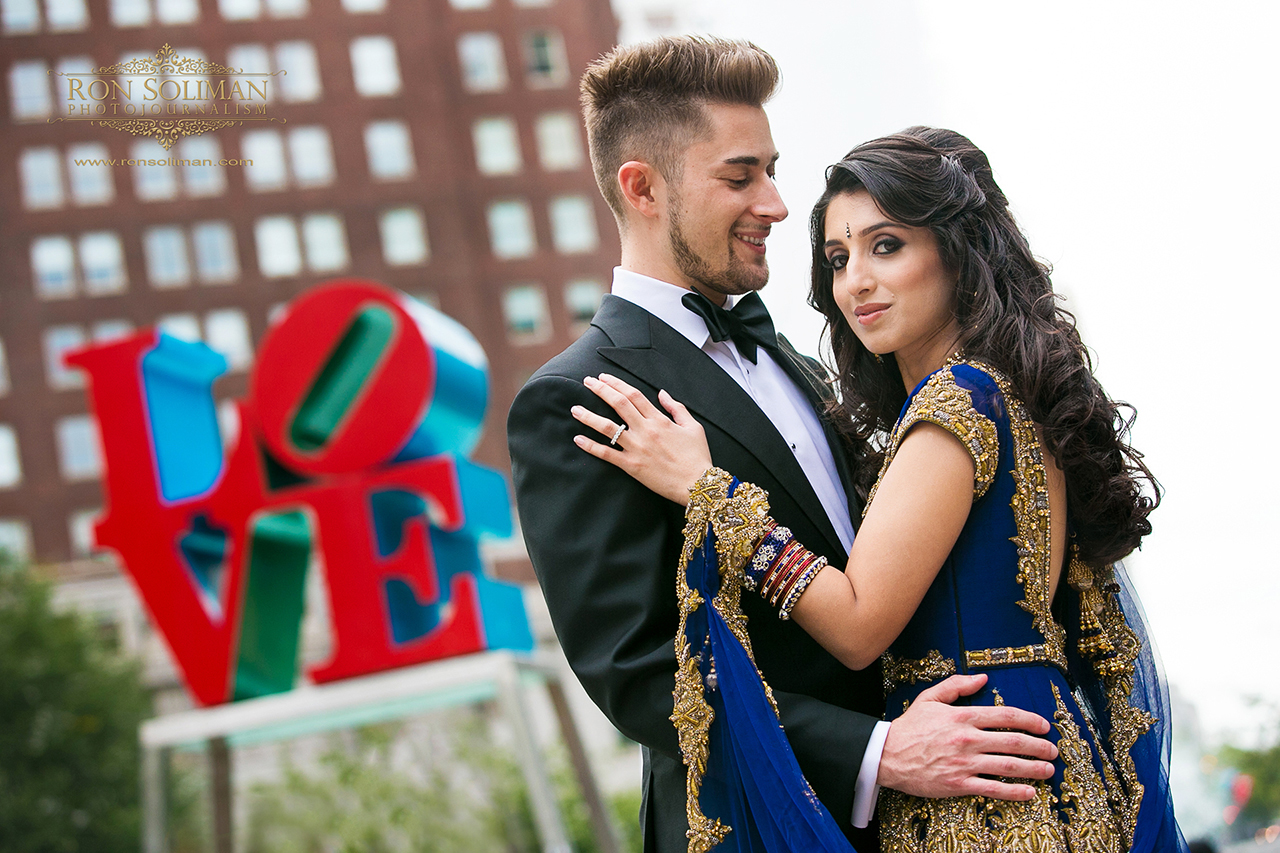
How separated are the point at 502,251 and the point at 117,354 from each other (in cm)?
2413

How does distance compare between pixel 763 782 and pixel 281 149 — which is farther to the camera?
pixel 281 149

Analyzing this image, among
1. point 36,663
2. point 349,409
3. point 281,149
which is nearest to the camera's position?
point 349,409

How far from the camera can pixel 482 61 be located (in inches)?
1462

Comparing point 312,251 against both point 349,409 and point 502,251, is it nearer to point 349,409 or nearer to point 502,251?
point 502,251

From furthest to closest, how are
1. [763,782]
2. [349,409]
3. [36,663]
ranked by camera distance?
[36,663] → [349,409] → [763,782]

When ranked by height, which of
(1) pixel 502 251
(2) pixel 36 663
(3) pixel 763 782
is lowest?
(2) pixel 36 663

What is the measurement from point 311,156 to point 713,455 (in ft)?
116

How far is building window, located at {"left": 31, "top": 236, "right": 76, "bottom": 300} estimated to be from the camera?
1337 inches

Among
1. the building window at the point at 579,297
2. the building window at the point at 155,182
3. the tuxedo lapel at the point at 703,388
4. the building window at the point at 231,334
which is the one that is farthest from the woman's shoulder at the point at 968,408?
the building window at the point at 155,182

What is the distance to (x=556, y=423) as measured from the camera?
8.48 feet

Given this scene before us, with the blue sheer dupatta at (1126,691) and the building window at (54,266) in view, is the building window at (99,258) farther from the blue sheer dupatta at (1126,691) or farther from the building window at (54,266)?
the blue sheer dupatta at (1126,691)

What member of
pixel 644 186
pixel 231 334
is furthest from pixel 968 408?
pixel 231 334

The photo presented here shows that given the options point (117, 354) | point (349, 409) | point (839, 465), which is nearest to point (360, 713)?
point (349, 409)

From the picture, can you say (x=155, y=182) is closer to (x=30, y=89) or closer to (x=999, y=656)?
(x=30, y=89)
